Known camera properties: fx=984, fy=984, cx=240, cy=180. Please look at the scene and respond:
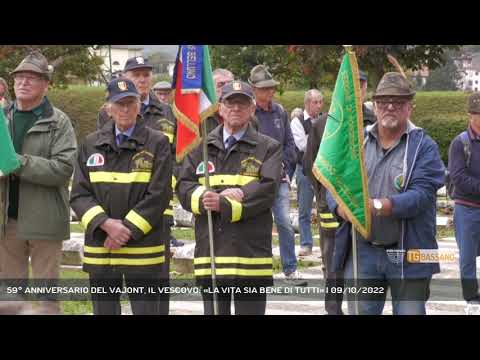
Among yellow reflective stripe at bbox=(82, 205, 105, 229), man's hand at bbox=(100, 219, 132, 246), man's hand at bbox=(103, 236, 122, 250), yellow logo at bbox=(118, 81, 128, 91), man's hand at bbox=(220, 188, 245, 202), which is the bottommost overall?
man's hand at bbox=(103, 236, 122, 250)

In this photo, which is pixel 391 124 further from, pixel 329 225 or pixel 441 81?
pixel 441 81

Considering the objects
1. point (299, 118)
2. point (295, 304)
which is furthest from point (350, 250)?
point (299, 118)

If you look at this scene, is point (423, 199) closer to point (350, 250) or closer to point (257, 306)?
point (350, 250)

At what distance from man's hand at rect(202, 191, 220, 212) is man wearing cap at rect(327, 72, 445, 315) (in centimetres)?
80

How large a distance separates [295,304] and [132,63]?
2617 mm

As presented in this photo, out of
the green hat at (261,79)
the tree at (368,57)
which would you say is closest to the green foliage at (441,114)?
the tree at (368,57)

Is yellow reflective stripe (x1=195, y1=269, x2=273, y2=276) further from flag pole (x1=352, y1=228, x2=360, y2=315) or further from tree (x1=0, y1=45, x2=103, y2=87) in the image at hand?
tree (x1=0, y1=45, x2=103, y2=87)

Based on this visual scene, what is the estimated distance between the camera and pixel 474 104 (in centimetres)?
853

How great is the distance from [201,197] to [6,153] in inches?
63.0

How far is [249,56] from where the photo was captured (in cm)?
2733

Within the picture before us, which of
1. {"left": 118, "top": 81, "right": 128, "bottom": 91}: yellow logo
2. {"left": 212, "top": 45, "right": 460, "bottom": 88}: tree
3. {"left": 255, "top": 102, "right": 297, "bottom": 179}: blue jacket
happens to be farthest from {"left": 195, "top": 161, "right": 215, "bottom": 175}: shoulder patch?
{"left": 212, "top": 45, "right": 460, "bottom": 88}: tree

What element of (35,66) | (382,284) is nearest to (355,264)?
(382,284)

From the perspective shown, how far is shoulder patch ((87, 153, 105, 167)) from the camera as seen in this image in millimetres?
6734

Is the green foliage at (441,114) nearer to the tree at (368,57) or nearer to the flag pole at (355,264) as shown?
the tree at (368,57)
